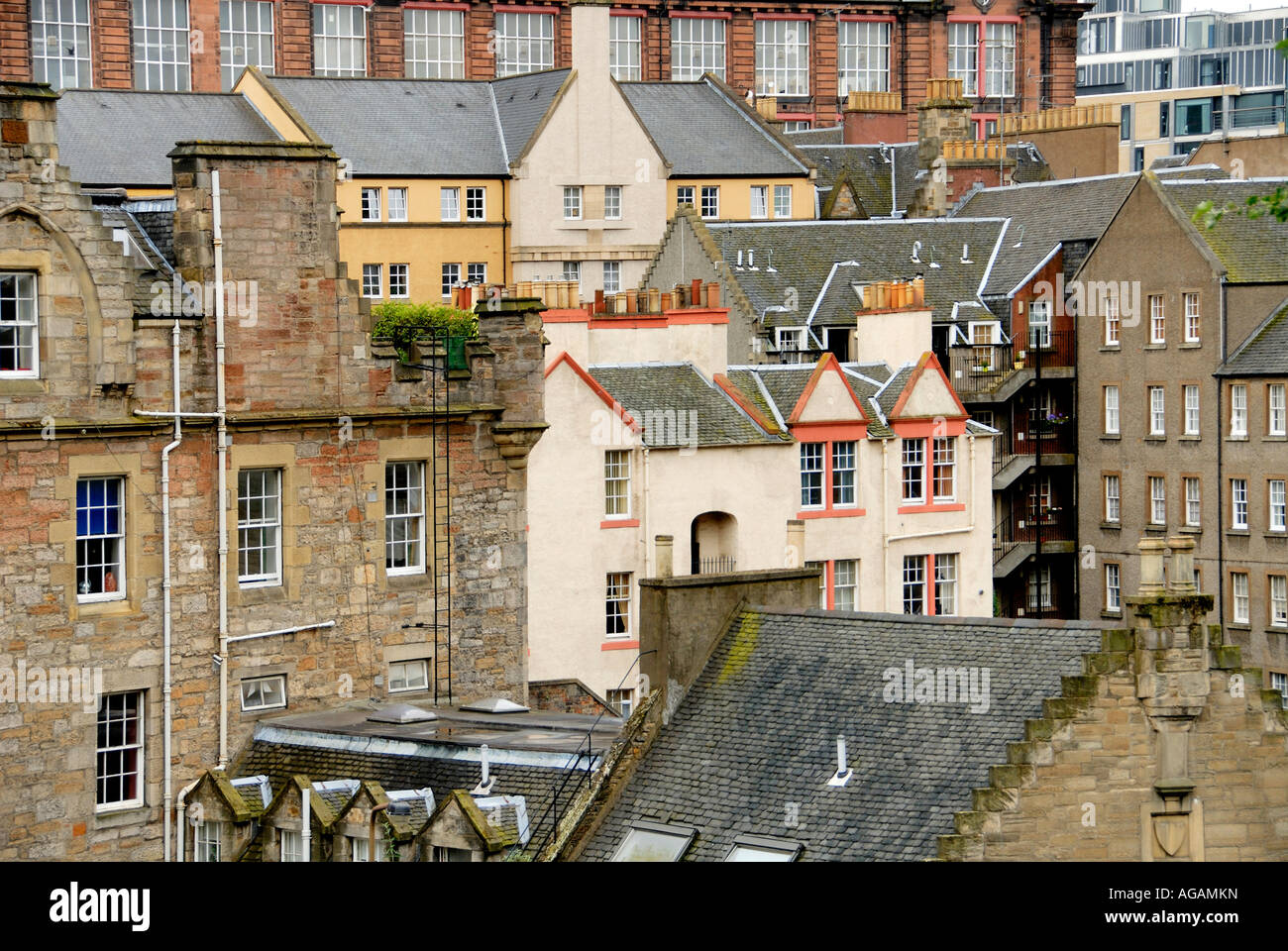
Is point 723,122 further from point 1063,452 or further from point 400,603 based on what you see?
point 400,603

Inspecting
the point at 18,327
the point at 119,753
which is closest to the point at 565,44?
the point at 18,327

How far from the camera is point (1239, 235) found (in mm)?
80750

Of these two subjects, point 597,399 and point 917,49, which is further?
point 917,49

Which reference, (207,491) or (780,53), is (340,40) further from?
(207,491)

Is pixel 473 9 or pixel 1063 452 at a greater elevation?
pixel 473 9

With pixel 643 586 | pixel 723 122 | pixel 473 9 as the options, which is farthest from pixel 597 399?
pixel 473 9

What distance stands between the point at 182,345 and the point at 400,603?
6050 mm

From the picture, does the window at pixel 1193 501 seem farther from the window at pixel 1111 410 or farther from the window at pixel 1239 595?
the window at pixel 1111 410

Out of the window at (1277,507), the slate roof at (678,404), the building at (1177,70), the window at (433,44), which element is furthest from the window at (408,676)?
the building at (1177,70)

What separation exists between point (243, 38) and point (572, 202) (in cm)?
2384

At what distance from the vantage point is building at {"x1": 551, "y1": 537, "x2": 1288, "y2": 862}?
32.4 meters

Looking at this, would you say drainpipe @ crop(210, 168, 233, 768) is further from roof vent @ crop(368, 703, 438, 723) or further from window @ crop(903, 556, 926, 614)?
window @ crop(903, 556, 926, 614)

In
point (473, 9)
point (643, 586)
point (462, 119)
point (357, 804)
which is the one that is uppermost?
point (473, 9)
